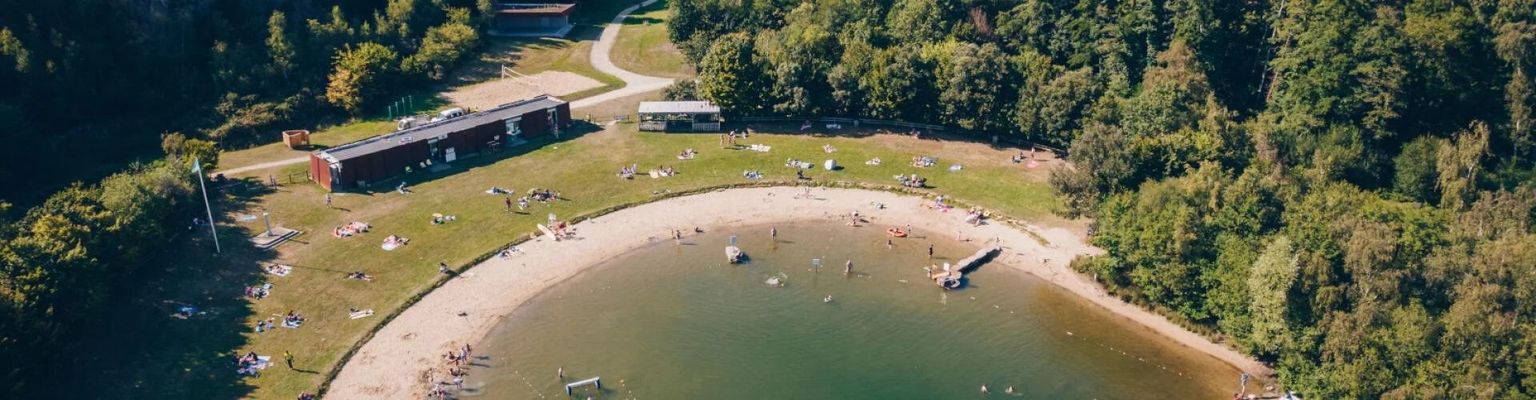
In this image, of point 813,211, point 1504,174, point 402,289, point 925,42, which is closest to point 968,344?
point 813,211

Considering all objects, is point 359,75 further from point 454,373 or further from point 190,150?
point 454,373

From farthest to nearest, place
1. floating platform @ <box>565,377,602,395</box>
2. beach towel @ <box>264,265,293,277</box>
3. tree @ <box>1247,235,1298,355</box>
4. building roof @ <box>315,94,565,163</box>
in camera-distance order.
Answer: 1. building roof @ <box>315,94,565,163</box>
2. beach towel @ <box>264,265,293,277</box>
3. tree @ <box>1247,235,1298,355</box>
4. floating platform @ <box>565,377,602,395</box>

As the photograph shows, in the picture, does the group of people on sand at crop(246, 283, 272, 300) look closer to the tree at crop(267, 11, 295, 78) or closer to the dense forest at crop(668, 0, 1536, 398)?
the tree at crop(267, 11, 295, 78)

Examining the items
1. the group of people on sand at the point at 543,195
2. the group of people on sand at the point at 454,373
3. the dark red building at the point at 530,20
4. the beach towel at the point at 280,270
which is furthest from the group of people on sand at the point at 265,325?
the dark red building at the point at 530,20

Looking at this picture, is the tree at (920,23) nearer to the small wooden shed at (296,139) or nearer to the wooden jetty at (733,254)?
the wooden jetty at (733,254)

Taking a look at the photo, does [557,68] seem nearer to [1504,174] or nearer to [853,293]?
[853,293]

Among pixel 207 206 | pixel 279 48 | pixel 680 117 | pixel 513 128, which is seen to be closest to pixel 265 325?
pixel 207 206

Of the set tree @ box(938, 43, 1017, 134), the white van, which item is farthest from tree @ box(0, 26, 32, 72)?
tree @ box(938, 43, 1017, 134)
